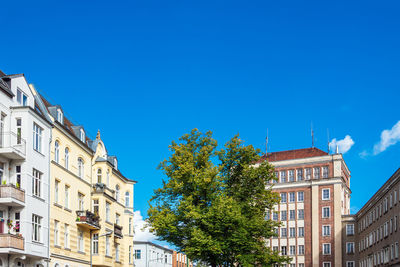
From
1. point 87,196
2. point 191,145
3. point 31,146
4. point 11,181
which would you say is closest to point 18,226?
point 11,181

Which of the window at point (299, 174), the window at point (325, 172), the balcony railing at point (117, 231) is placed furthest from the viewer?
the window at point (299, 174)

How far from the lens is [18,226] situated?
34125 millimetres

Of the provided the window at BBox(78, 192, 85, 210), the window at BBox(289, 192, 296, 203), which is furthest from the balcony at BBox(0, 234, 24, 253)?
the window at BBox(289, 192, 296, 203)

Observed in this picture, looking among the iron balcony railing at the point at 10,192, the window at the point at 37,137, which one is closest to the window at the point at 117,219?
the window at the point at 37,137

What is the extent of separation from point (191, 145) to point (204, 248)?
9.53 metres

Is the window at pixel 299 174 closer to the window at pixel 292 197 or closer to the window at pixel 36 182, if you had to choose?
the window at pixel 292 197

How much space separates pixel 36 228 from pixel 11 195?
5022mm

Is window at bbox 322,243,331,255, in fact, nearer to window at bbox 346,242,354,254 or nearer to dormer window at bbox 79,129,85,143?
window at bbox 346,242,354,254

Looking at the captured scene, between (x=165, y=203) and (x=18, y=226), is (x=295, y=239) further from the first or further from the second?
(x=18, y=226)

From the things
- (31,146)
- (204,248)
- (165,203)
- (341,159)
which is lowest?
(204,248)

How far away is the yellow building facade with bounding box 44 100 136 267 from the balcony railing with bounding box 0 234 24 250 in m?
6.94

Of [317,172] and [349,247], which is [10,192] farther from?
[317,172]

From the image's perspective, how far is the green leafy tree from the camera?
1772 inches

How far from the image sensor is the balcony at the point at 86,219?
1768 inches
